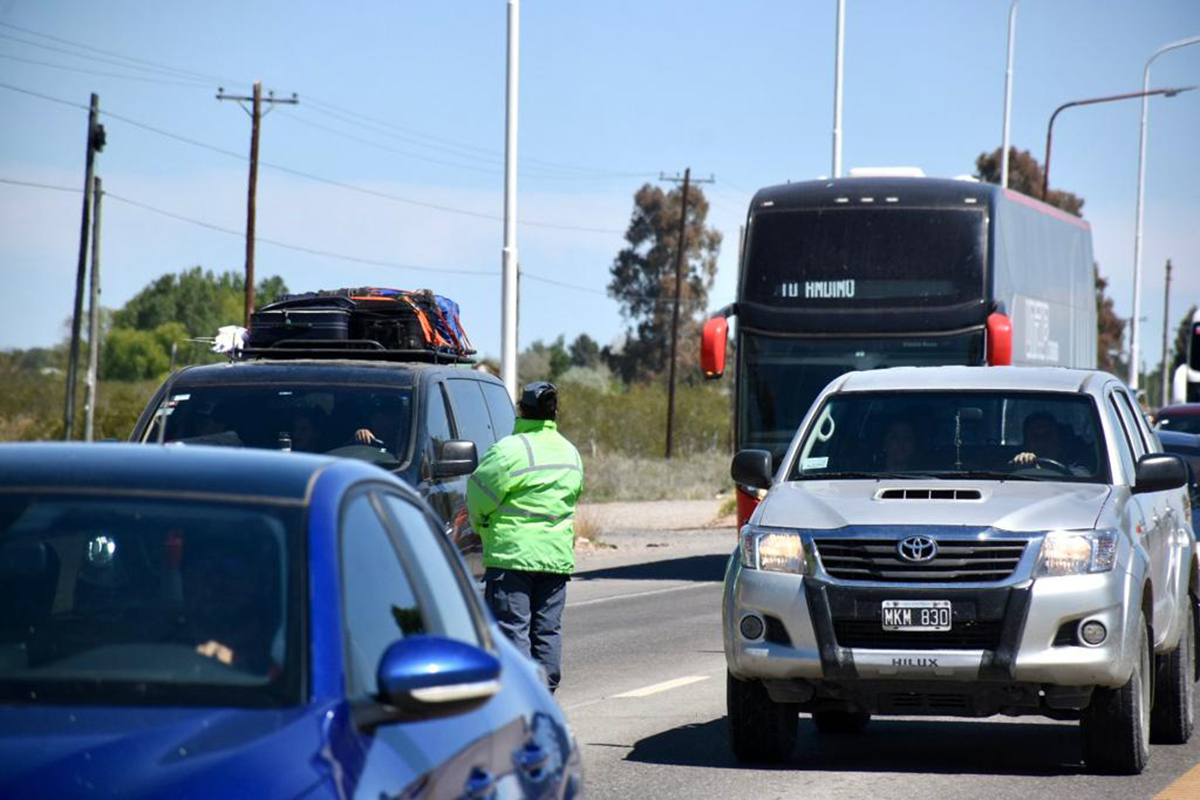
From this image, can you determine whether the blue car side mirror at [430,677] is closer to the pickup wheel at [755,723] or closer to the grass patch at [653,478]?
the pickup wheel at [755,723]

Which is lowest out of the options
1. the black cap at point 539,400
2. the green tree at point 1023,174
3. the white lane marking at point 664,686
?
the white lane marking at point 664,686

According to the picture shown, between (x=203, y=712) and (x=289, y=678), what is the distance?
0.20 metres

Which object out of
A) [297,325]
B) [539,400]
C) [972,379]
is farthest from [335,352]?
[972,379]

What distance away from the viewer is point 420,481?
12.7 meters

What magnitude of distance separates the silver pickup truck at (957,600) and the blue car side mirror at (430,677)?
5.15 m

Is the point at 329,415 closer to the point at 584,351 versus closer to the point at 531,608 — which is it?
the point at 531,608

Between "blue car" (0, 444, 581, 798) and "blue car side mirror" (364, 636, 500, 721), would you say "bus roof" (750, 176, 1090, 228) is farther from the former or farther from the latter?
"blue car side mirror" (364, 636, 500, 721)

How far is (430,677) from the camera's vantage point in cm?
434

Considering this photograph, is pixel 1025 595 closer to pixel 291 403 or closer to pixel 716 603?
pixel 291 403

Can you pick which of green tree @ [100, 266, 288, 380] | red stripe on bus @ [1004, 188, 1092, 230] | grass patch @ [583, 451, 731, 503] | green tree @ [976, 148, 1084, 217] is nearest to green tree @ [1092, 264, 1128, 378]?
green tree @ [976, 148, 1084, 217]

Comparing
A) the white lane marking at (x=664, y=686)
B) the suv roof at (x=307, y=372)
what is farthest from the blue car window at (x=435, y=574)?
the suv roof at (x=307, y=372)

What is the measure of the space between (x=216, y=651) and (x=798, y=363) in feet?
55.0

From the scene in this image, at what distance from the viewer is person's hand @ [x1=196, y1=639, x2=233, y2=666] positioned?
14.6 ft

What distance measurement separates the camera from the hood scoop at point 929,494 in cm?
993
